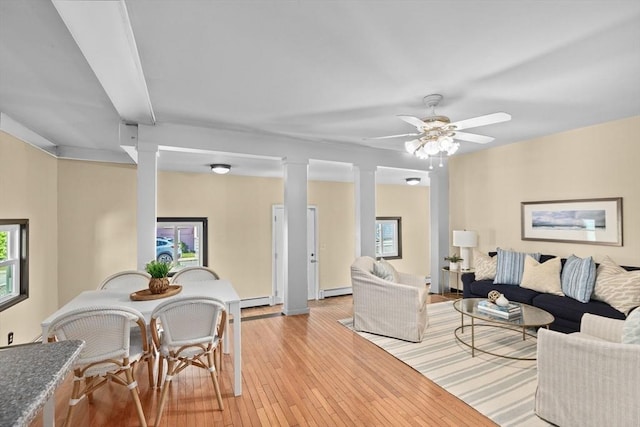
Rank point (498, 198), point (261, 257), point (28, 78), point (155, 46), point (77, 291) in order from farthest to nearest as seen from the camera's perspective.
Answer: point (261, 257), point (498, 198), point (77, 291), point (28, 78), point (155, 46)

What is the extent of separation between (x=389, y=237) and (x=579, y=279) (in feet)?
13.6

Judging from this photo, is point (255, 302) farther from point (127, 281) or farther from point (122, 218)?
point (127, 281)

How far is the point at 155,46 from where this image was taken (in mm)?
2170

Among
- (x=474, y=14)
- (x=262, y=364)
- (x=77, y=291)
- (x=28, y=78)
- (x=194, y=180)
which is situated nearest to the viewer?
(x=474, y=14)

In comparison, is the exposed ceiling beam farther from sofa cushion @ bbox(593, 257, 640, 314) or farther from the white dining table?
sofa cushion @ bbox(593, 257, 640, 314)

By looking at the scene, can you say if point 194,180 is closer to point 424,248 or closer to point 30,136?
point 30,136

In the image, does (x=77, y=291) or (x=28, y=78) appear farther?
(x=77, y=291)

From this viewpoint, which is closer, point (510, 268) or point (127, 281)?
point (127, 281)

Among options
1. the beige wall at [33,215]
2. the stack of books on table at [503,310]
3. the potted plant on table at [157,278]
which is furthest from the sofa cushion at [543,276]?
the beige wall at [33,215]

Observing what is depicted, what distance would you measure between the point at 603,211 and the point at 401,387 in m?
3.60

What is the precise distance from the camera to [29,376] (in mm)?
699

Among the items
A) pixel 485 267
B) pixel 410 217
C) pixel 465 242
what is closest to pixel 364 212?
pixel 465 242

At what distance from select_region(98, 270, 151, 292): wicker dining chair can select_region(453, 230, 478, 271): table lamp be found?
4727 mm

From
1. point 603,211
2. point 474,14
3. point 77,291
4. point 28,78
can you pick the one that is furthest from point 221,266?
point 603,211
